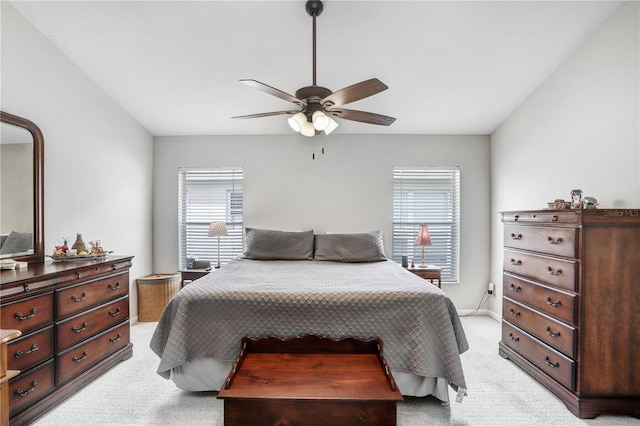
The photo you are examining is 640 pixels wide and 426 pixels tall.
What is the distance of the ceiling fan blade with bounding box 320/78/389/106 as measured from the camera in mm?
1965

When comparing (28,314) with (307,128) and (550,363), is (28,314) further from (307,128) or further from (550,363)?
(550,363)

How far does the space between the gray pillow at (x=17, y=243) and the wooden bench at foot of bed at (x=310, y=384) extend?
1.88 meters

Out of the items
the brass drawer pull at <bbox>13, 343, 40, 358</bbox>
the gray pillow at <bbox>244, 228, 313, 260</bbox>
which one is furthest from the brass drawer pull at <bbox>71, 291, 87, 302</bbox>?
the gray pillow at <bbox>244, 228, 313, 260</bbox>

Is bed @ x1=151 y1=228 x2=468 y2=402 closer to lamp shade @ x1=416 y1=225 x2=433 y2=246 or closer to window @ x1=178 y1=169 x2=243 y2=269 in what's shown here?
lamp shade @ x1=416 y1=225 x2=433 y2=246

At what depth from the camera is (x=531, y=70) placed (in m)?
2.99

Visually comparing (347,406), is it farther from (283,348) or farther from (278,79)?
(278,79)

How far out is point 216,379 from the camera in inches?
85.7

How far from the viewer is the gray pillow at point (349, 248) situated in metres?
3.54

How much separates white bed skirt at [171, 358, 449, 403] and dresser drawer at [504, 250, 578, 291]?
1.08m

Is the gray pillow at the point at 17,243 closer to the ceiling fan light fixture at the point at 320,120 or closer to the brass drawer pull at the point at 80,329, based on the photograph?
the brass drawer pull at the point at 80,329

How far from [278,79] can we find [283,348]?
7.87ft

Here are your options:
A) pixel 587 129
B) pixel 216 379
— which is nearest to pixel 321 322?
pixel 216 379

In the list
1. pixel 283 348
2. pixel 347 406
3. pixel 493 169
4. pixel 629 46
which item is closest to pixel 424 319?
pixel 347 406

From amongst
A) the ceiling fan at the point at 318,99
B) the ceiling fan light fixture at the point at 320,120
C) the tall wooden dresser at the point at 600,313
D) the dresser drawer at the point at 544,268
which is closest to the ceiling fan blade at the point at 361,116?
the ceiling fan at the point at 318,99
